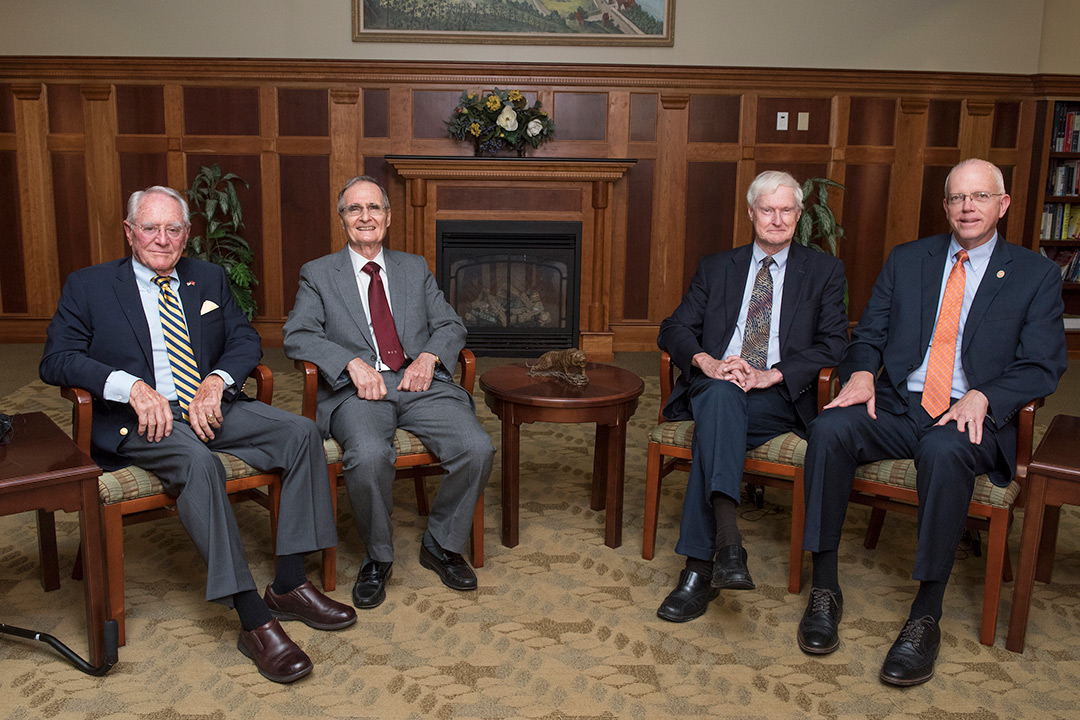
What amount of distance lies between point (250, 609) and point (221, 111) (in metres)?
4.90

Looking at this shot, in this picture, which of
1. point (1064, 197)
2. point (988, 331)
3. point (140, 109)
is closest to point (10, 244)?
point (140, 109)

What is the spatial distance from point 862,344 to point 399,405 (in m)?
1.61

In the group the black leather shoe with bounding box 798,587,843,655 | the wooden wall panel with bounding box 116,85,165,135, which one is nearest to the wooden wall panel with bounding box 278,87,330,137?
the wooden wall panel with bounding box 116,85,165,135

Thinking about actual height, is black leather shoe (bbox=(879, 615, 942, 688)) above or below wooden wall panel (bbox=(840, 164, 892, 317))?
below

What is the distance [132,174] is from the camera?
666 cm

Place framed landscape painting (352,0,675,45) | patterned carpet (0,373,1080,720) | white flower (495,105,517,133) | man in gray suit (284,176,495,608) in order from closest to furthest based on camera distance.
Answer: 1. patterned carpet (0,373,1080,720)
2. man in gray suit (284,176,495,608)
3. white flower (495,105,517,133)
4. framed landscape painting (352,0,675,45)

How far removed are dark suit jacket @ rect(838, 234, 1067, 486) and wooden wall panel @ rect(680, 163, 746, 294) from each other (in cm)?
356

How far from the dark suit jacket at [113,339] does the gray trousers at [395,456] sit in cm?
42

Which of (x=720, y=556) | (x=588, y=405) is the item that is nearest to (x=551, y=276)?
(x=588, y=405)

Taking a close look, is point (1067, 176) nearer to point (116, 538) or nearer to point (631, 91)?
point (631, 91)

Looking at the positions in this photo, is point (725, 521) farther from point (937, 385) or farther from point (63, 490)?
point (63, 490)

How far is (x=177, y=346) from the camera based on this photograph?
116 inches

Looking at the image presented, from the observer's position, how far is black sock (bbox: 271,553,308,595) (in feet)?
9.23

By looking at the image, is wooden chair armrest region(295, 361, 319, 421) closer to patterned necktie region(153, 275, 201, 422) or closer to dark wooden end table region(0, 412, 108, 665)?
patterned necktie region(153, 275, 201, 422)
